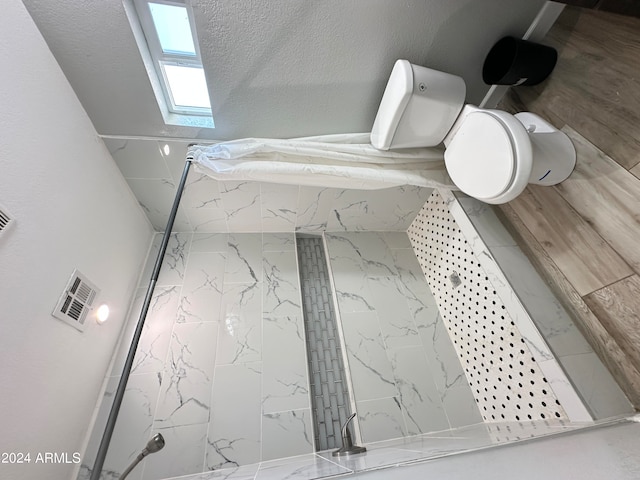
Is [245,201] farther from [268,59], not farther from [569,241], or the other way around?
[569,241]

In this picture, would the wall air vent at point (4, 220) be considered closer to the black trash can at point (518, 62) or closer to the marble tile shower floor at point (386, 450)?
Result: the marble tile shower floor at point (386, 450)

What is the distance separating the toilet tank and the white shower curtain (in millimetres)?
96

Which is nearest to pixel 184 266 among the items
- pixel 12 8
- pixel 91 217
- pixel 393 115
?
pixel 91 217

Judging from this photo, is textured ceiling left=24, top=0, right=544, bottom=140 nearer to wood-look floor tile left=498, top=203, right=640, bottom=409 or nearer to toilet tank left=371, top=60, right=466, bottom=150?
toilet tank left=371, top=60, right=466, bottom=150

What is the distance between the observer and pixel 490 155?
111 centimetres

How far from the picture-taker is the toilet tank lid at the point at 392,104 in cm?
117

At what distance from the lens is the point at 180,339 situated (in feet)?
4.94

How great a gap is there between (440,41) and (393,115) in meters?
0.40

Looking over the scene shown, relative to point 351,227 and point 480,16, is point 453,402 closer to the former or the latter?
point 351,227

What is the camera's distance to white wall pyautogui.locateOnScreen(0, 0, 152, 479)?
873 millimetres

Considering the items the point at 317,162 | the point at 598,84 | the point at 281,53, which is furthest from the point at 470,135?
the point at 281,53

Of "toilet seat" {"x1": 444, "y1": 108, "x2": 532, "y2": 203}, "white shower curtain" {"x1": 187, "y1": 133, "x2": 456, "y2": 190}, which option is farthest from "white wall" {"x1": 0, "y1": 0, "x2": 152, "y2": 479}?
"toilet seat" {"x1": 444, "y1": 108, "x2": 532, "y2": 203}

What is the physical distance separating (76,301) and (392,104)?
1619 millimetres

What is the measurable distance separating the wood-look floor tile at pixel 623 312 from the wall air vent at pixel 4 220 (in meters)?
2.20
